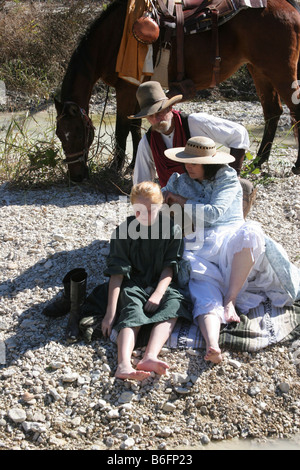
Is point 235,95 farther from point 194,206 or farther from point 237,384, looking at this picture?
point 237,384

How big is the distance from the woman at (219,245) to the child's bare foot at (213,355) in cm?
23

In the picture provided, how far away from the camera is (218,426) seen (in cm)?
256

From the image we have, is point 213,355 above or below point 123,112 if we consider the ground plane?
below

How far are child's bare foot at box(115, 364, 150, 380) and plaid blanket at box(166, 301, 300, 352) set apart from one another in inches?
12.5

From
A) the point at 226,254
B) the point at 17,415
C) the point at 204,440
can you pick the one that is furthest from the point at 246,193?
the point at 17,415

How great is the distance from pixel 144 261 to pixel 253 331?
27.8 inches

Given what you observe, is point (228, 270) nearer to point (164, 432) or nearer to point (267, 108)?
point (164, 432)

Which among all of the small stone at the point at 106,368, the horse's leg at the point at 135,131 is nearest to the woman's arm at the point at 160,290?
the small stone at the point at 106,368

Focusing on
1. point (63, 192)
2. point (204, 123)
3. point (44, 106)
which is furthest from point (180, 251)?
point (44, 106)

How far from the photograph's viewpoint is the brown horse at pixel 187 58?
186 inches

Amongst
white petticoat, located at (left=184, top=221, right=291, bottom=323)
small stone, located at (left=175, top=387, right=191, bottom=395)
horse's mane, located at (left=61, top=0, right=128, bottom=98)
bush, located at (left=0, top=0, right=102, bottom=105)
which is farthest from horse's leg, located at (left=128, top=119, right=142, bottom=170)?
bush, located at (left=0, top=0, right=102, bottom=105)

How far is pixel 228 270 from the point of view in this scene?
10.1ft

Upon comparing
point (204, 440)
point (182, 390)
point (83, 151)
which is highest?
point (83, 151)
